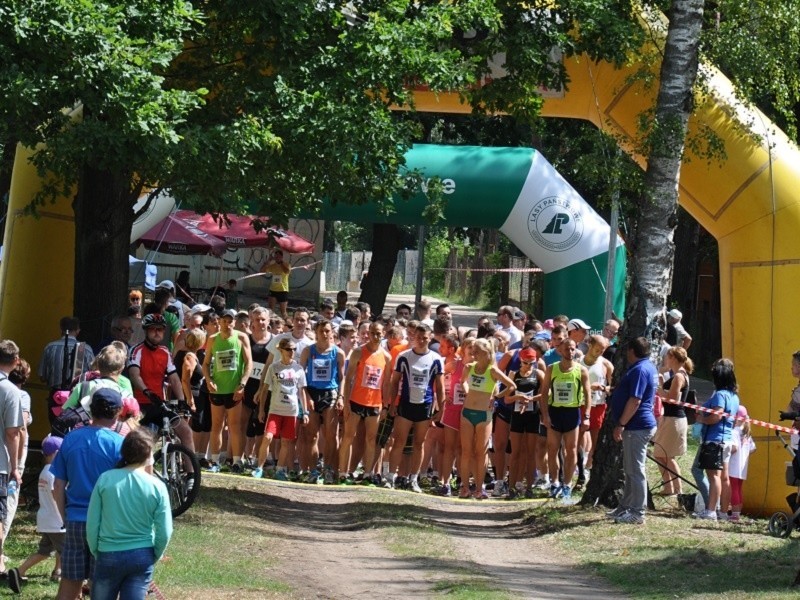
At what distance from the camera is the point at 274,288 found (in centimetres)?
2881

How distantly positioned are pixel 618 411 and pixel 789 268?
9.28 feet

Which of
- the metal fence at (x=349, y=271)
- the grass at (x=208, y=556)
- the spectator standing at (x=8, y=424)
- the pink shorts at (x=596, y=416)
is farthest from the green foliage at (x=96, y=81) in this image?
the metal fence at (x=349, y=271)

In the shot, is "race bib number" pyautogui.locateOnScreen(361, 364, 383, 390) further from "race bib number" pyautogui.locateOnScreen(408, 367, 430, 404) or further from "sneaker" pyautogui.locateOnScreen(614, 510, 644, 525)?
"sneaker" pyautogui.locateOnScreen(614, 510, 644, 525)

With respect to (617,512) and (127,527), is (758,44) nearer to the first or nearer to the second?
(617,512)

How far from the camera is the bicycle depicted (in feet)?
37.6

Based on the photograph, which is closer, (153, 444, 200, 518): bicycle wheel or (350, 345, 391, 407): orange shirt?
(153, 444, 200, 518): bicycle wheel

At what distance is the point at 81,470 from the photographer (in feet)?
24.2

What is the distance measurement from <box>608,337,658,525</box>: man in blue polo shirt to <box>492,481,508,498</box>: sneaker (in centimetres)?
284

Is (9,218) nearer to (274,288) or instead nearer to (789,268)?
(789,268)

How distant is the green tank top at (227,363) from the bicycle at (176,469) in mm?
3256

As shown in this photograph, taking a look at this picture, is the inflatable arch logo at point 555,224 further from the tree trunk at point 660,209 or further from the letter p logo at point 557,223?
the tree trunk at point 660,209

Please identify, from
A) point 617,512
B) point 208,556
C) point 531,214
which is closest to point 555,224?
point 531,214

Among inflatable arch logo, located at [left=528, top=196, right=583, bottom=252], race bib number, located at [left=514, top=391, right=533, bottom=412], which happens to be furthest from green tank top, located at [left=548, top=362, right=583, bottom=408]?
inflatable arch logo, located at [left=528, top=196, right=583, bottom=252]

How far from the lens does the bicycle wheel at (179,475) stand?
37.7 feet
